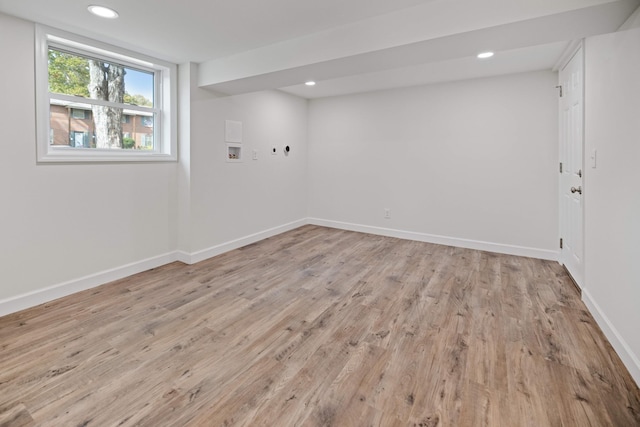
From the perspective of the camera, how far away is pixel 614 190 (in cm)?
209

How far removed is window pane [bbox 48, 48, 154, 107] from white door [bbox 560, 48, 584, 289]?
4253mm

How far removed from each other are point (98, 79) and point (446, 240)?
179 inches

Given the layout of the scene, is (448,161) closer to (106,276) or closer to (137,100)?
(137,100)

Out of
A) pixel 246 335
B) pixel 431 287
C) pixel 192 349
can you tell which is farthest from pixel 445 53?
pixel 192 349

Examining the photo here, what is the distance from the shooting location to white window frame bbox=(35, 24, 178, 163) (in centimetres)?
256

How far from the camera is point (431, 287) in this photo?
3.08 m

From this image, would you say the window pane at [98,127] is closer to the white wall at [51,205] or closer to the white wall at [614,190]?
the white wall at [51,205]

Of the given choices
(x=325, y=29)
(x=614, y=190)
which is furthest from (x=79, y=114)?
(x=614, y=190)

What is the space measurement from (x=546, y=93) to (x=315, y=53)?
2950mm

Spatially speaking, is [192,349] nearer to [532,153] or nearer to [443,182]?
[443,182]

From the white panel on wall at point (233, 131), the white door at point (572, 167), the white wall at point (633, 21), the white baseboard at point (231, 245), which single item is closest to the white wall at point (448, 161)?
the white door at point (572, 167)

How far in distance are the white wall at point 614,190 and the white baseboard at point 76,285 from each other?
4035 millimetres

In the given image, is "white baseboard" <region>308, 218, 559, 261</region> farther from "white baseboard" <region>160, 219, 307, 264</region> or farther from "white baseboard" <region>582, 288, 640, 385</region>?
"white baseboard" <region>582, 288, 640, 385</region>

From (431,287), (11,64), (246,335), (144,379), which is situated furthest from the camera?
(431,287)
